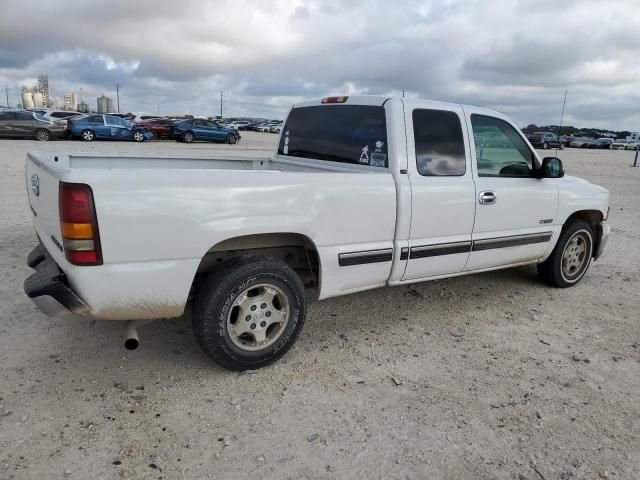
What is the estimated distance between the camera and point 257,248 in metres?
3.53

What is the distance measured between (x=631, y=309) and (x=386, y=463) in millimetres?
3472

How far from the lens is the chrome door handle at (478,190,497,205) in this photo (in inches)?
164

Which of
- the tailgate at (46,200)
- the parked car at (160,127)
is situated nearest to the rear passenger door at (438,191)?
the tailgate at (46,200)

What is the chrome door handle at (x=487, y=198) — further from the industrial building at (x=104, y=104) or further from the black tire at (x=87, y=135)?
the industrial building at (x=104, y=104)

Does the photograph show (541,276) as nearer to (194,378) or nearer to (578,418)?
(578,418)

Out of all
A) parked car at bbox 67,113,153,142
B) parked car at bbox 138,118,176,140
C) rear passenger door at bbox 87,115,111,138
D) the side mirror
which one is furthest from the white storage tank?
the side mirror

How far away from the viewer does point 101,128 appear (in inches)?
965

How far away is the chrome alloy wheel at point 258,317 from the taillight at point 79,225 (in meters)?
0.91

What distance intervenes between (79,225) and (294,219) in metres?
1.25

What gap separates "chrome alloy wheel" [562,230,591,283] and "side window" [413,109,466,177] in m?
1.93

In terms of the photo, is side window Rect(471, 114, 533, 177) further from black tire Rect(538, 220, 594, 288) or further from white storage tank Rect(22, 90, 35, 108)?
white storage tank Rect(22, 90, 35, 108)

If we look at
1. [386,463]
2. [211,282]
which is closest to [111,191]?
[211,282]

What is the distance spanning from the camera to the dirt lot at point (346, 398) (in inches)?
100

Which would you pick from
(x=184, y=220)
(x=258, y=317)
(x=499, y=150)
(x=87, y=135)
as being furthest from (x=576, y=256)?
(x=87, y=135)
